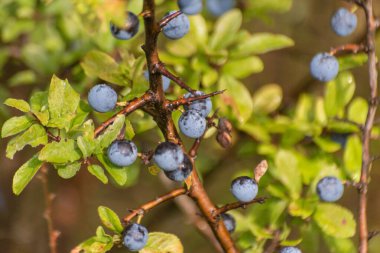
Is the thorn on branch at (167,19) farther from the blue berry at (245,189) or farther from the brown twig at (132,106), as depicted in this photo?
the blue berry at (245,189)

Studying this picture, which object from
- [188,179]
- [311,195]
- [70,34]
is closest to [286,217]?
[311,195]

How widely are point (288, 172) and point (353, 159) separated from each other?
0.18 meters

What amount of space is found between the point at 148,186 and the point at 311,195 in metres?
1.90

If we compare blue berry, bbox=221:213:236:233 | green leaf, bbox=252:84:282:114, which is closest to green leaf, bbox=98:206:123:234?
blue berry, bbox=221:213:236:233

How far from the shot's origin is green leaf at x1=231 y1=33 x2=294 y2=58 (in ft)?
6.51

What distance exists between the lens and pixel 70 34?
2271 mm

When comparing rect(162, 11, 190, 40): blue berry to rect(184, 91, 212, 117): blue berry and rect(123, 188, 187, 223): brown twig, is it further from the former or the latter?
rect(123, 188, 187, 223): brown twig

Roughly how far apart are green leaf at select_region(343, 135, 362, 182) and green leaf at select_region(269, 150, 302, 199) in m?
0.14

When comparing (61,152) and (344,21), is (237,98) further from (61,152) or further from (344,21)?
(61,152)

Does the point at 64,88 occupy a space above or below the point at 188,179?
above

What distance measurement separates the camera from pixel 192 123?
131cm

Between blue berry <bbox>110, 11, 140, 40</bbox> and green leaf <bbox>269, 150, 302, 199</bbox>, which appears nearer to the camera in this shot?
blue berry <bbox>110, 11, 140, 40</bbox>

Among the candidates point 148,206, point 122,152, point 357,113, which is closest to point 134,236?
point 148,206

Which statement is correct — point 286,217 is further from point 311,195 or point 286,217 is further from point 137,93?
point 137,93
